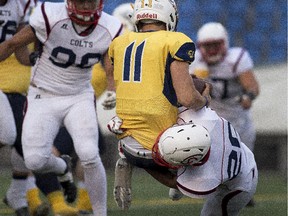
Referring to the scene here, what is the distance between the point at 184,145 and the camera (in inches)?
212

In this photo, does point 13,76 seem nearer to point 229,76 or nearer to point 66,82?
point 66,82

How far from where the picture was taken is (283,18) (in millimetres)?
→ 13953

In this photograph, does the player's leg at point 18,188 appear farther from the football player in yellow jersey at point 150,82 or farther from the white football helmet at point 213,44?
the white football helmet at point 213,44

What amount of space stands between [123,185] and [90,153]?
1.02 meters

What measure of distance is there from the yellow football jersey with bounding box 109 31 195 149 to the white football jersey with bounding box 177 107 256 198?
0.15 meters

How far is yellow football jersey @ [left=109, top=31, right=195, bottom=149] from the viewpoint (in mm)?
5543

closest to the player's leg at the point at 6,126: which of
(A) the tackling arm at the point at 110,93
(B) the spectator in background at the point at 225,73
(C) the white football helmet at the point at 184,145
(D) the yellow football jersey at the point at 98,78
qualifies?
(A) the tackling arm at the point at 110,93

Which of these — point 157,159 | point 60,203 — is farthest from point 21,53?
point 157,159

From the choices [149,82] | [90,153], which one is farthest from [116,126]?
[90,153]

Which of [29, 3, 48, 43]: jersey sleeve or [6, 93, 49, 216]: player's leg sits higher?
[29, 3, 48, 43]: jersey sleeve

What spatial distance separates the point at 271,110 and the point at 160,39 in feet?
23.7

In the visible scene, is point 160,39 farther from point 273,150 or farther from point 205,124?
point 273,150

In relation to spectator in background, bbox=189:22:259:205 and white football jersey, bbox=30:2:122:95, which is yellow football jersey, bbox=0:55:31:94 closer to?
white football jersey, bbox=30:2:122:95

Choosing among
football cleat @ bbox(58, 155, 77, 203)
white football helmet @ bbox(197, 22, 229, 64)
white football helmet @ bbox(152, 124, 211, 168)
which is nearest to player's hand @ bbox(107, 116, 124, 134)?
white football helmet @ bbox(152, 124, 211, 168)
